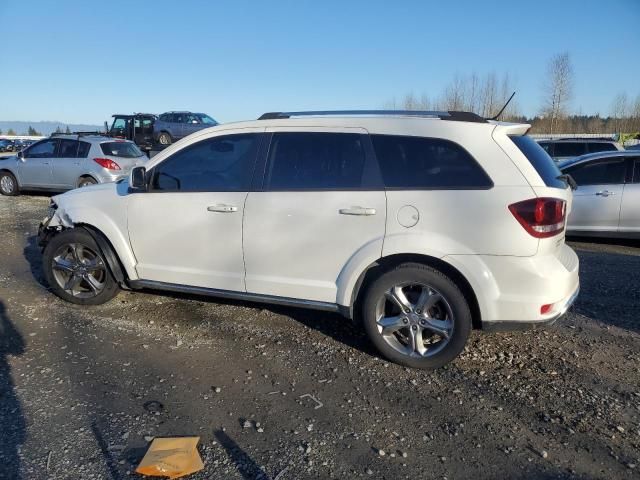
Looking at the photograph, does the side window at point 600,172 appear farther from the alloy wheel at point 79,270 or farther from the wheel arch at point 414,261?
the alloy wheel at point 79,270

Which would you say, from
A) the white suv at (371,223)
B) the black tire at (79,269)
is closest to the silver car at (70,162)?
the black tire at (79,269)

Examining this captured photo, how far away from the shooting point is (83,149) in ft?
38.7

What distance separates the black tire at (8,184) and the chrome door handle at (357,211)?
40.5 feet

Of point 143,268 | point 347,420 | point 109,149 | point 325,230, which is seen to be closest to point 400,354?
point 347,420

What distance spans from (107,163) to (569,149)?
12752 millimetres

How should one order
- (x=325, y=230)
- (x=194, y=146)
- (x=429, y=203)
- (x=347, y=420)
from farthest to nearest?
(x=194, y=146), (x=325, y=230), (x=429, y=203), (x=347, y=420)

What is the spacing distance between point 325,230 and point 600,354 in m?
2.35

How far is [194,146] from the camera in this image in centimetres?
435

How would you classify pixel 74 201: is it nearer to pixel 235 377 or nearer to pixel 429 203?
pixel 235 377

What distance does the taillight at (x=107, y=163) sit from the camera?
11492 millimetres

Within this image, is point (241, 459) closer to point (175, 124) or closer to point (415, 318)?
point (415, 318)

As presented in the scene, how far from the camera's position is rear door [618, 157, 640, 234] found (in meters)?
7.31

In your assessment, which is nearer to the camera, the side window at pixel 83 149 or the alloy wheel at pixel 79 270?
the alloy wheel at pixel 79 270

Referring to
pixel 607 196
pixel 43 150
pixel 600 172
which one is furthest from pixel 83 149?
pixel 607 196
